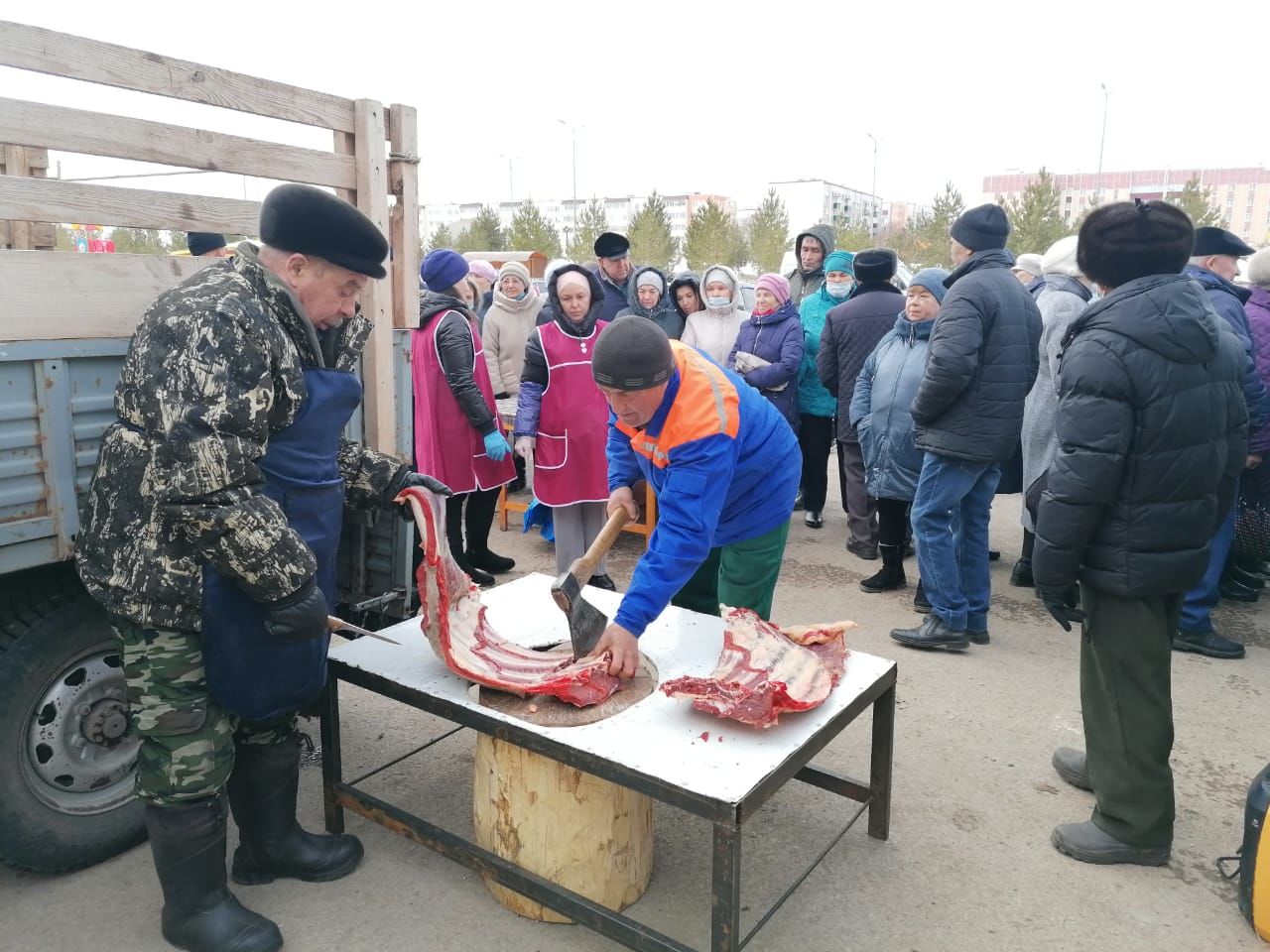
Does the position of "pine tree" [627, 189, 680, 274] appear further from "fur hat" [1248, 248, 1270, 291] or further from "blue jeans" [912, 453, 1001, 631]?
"blue jeans" [912, 453, 1001, 631]

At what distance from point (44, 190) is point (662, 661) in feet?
7.62

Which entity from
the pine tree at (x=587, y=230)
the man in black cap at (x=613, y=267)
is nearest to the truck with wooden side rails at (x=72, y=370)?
the man in black cap at (x=613, y=267)

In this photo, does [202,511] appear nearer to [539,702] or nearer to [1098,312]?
[539,702]

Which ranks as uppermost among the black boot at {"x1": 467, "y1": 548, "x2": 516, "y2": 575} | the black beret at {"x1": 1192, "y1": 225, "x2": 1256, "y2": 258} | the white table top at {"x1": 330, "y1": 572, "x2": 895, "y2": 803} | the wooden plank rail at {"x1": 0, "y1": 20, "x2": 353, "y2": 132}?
the wooden plank rail at {"x1": 0, "y1": 20, "x2": 353, "y2": 132}

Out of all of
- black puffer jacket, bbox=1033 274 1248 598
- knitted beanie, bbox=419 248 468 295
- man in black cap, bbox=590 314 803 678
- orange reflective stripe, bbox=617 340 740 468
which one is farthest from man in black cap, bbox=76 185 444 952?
knitted beanie, bbox=419 248 468 295

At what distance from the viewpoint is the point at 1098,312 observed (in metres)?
2.86

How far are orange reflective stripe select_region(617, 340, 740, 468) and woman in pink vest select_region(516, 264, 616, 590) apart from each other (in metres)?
2.21

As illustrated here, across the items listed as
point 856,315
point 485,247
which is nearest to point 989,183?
point 485,247

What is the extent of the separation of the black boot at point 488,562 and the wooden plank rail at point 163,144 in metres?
3.09

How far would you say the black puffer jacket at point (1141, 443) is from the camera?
2732 mm

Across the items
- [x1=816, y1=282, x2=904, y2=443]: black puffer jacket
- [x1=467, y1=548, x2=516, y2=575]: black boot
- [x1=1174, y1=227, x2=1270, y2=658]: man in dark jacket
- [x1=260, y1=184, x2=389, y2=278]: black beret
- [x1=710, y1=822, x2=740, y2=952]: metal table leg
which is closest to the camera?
[x1=710, y1=822, x2=740, y2=952]: metal table leg

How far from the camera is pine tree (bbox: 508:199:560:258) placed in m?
40.5

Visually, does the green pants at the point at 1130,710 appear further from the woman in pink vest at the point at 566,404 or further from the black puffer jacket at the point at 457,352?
the black puffer jacket at the point at 457,352

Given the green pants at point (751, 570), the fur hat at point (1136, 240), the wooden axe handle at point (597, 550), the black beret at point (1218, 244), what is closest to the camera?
the fur hat at point (1136, 240)
